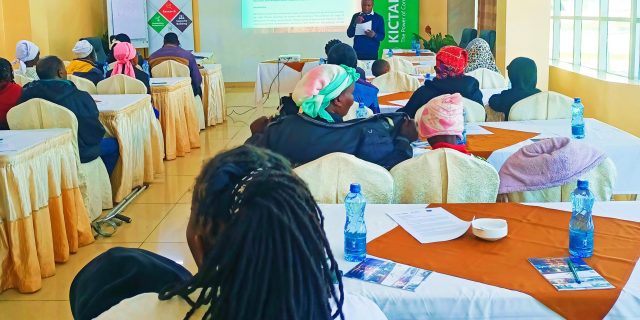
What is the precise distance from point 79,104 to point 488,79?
3.61 metres

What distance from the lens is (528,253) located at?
2.44 meters

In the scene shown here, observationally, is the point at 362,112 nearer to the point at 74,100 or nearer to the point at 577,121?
the point at 577,121

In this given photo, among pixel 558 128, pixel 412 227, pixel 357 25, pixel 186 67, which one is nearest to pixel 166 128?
pixel 186 67

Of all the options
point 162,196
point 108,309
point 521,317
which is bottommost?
point 162,196

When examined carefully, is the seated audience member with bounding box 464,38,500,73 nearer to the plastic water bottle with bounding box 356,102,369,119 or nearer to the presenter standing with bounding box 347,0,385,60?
the presenter standing with bounding box 347,0,385,60

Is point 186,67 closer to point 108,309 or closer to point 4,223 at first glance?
point 4,223

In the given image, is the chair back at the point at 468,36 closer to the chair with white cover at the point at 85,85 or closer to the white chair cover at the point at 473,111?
the chair with white cover at the point at 85,85

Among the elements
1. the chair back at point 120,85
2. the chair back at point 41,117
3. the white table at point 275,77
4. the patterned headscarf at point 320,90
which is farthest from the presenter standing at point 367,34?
the patterned headscarf at point 320,90

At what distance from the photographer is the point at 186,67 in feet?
29.0

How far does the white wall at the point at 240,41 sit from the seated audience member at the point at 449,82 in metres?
8.01

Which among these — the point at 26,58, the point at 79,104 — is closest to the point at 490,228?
the point at 79,104

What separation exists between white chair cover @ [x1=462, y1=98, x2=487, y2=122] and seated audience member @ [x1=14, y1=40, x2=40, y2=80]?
4.65 meters

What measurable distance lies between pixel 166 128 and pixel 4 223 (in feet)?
11.6

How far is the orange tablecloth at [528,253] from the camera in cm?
211
